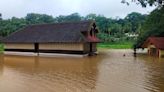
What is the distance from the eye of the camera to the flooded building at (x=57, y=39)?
1129 inches

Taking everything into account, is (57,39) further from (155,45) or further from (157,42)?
(157,42)

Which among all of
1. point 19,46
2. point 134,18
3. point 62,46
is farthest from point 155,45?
point 134,18

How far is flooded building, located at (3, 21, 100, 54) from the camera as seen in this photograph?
94.1ft

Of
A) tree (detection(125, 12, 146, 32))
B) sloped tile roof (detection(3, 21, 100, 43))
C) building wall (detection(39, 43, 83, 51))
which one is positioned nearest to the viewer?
building wall (detection(39, 43, 83, 51))

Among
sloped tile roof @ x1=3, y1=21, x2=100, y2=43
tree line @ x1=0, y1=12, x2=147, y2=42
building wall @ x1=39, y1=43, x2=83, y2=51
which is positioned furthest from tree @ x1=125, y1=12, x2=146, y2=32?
building wall @ x1=39, y1=43, x2=83, y2=51

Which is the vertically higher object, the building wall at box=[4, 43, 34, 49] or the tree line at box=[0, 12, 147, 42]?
the tree line at box=[0, 12, 147, 42]

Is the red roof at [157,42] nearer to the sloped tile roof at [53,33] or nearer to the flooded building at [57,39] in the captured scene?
the flooded building at [57,39]

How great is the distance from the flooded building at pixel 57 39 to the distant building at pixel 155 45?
563cm

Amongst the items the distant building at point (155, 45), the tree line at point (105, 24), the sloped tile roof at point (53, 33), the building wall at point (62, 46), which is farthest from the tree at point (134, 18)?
the building wall at point (62, 46)

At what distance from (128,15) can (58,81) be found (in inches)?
3027

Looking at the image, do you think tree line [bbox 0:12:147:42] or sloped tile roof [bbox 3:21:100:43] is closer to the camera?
sloped tile roof [bbox 3:21:100:43]

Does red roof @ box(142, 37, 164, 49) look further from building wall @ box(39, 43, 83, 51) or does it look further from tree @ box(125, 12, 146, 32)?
tree @ box(125, 12, 146, 32)

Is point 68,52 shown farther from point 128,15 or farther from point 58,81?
point 128,15

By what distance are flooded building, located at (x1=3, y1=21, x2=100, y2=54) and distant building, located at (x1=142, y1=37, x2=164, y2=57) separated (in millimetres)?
5635
